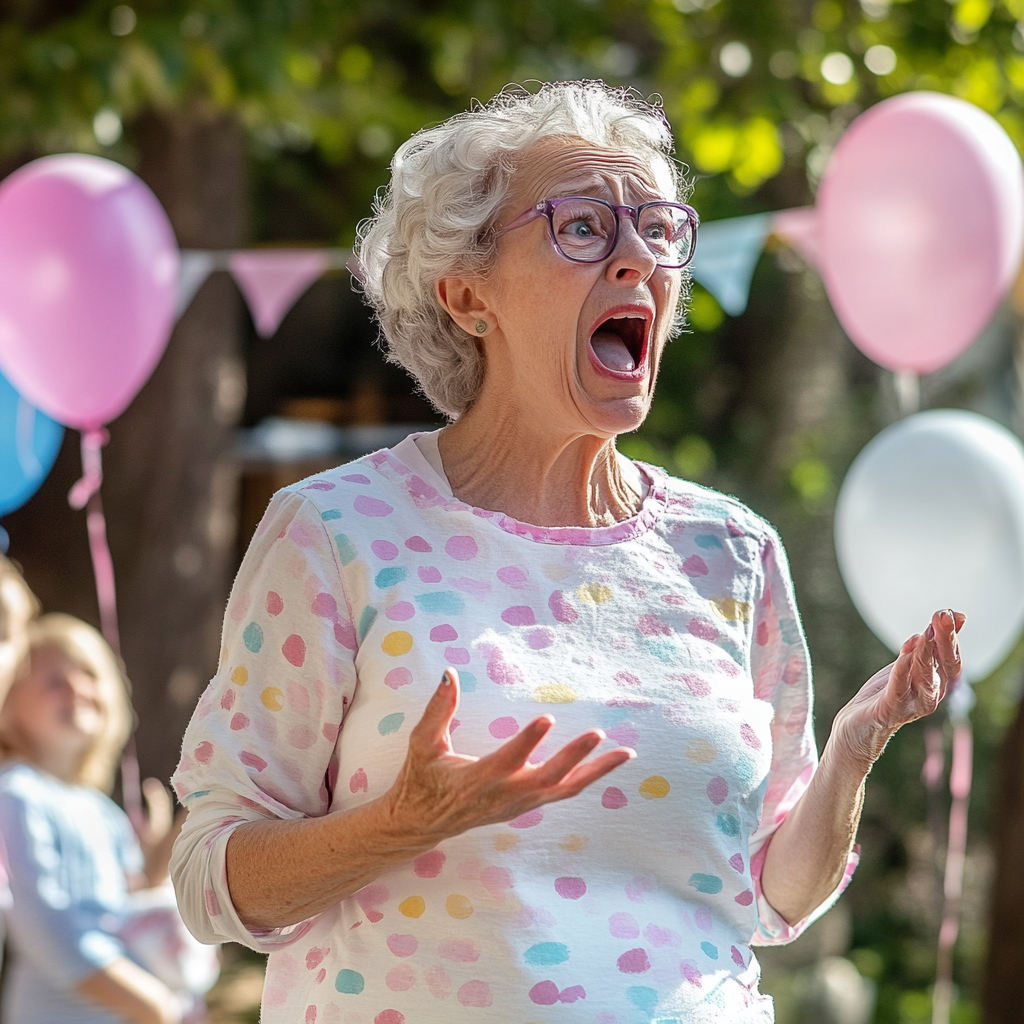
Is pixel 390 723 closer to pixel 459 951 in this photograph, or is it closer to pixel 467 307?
pixel 459 951

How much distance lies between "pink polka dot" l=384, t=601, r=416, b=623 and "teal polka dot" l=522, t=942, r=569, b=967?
366mm

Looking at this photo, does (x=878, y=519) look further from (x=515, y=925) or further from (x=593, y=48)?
(x=593, y=48)

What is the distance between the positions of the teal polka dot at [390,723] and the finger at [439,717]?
20 cm

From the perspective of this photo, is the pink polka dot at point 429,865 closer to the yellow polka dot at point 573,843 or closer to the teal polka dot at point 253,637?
the yellow polka dot at point 573,843

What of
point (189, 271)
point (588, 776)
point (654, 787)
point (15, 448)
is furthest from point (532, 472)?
point (15, 448)

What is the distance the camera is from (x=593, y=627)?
1625 mm

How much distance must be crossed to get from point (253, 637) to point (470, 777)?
1.19 ft

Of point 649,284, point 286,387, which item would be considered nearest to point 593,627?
point 649,284

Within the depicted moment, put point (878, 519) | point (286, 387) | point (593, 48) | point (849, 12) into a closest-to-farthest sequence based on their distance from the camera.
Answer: point (878, 519) → point (849, 12) → point (593, 48) → point (286, 387)

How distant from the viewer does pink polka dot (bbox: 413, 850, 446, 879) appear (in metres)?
1.52

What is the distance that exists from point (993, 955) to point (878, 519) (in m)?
2.09

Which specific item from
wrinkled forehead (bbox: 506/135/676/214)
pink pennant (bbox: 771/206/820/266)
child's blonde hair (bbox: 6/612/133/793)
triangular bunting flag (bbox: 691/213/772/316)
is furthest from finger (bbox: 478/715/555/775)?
pink pennant (bbox: 771/206/820/266)

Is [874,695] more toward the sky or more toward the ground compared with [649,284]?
more toward the ground

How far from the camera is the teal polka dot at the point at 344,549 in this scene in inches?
62.0
